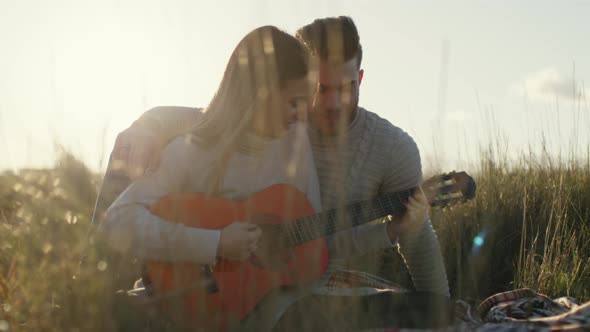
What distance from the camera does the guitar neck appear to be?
309 cm

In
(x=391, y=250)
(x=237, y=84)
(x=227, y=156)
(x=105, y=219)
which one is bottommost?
(x=391, y=250)

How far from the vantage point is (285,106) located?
2879 millimetres

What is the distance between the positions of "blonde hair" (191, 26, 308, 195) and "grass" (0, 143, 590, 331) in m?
0.65

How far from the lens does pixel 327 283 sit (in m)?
3.22

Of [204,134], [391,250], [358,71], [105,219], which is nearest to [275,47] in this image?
[204,134]

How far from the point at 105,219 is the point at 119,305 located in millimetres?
582

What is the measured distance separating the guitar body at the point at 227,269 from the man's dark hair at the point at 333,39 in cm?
78

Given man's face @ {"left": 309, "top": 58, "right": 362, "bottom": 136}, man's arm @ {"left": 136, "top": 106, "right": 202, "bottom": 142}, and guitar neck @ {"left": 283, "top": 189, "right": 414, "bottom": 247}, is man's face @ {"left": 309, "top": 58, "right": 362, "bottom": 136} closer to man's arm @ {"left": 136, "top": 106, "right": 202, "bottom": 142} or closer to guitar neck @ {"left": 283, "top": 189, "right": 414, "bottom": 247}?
guitar neck @ {"left": 283, "top": 189, "right": 414, "bottom": 247}

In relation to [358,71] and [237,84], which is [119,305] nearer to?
[237,84]

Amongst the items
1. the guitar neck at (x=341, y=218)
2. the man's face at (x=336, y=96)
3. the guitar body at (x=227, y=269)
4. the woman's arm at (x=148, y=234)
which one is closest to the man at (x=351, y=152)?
the man's face at (x=336, y=96)

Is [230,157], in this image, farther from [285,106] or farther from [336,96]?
[336,96]

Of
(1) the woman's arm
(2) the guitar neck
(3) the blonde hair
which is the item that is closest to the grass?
(1) the woman's arm

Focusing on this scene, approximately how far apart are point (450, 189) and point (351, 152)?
599 millimetres

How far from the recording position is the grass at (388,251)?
2.01m
